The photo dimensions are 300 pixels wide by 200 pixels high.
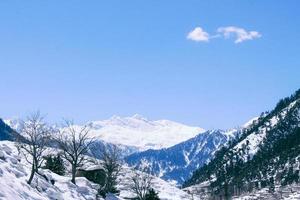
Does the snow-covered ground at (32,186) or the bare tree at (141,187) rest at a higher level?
the bare tree at (141,187)

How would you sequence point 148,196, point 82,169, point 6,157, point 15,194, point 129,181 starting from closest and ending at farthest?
point 15,194, point 6,157, point 148,196, point 82,169, point 129,181

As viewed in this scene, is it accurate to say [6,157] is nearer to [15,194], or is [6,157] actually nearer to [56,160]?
[15,194]

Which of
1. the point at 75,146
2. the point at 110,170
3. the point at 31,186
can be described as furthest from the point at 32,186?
the point at 110,170

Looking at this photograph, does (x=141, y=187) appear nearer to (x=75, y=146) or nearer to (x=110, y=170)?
(x=110, y=170)

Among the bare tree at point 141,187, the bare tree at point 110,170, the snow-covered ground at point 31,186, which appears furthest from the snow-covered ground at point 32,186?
the bare tree at point 141,187

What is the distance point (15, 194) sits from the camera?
4834 centimetres

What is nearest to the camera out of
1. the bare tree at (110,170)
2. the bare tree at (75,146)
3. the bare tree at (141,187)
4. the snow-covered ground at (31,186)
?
the snow-covered ground at (31,186)

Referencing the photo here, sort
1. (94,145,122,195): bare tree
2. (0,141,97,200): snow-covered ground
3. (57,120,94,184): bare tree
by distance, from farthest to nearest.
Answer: (94,145,122,195): bare tree
(57,120,94,184): bare tree
(0,141,97,200): snow-covered ground

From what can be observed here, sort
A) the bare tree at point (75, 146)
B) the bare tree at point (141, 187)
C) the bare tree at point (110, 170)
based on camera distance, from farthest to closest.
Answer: the bare tree at point (141, 187) → the bare tree at point (110, 170) → the bare tree at point (75, 146)

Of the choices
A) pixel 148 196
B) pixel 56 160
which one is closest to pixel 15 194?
pixel 148 196

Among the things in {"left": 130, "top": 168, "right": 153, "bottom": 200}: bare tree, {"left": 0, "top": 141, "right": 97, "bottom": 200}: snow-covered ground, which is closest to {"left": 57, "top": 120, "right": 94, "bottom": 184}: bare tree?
{"left": 0, "top": 141, "right": 97, "bottom": 200}: snow-covered ground

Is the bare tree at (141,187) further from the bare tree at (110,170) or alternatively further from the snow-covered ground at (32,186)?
the snow-covered ground at (32,186)

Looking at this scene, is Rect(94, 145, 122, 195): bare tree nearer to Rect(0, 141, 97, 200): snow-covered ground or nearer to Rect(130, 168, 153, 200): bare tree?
Rect(130, 168, 153, 200): bare tree

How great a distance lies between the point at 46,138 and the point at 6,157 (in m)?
7.71
